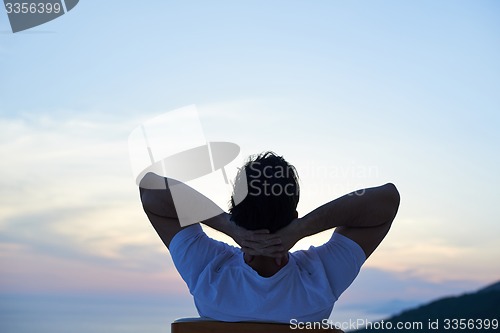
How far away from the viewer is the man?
149 centimetres

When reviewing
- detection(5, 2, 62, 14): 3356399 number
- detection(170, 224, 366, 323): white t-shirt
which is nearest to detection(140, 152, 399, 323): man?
detection(170, 224, 366, 323): white t-shirt

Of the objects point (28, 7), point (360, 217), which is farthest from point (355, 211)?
point (28, 7)

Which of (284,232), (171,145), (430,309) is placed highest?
(171,145)

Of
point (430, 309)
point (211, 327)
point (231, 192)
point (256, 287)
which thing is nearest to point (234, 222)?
point (231, 192)

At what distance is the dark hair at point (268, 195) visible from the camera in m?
1.52

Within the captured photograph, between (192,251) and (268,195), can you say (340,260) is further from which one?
(192,251)

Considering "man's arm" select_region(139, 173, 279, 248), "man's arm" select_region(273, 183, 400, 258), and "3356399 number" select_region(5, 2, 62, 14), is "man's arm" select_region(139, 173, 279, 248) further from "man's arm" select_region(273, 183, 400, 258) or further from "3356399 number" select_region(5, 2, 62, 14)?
"3356399 number" select_region(5, 2, 62, 14)

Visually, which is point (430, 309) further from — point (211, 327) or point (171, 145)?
point (211, 327)

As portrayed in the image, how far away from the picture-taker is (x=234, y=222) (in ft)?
5.19

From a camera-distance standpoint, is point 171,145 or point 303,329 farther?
point 171,145

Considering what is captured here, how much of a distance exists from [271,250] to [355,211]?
0.30 meters

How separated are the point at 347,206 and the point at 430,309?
4247mm

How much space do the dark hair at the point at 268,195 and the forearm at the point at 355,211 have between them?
96 mm

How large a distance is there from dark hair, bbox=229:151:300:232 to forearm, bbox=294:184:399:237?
0.10 m
